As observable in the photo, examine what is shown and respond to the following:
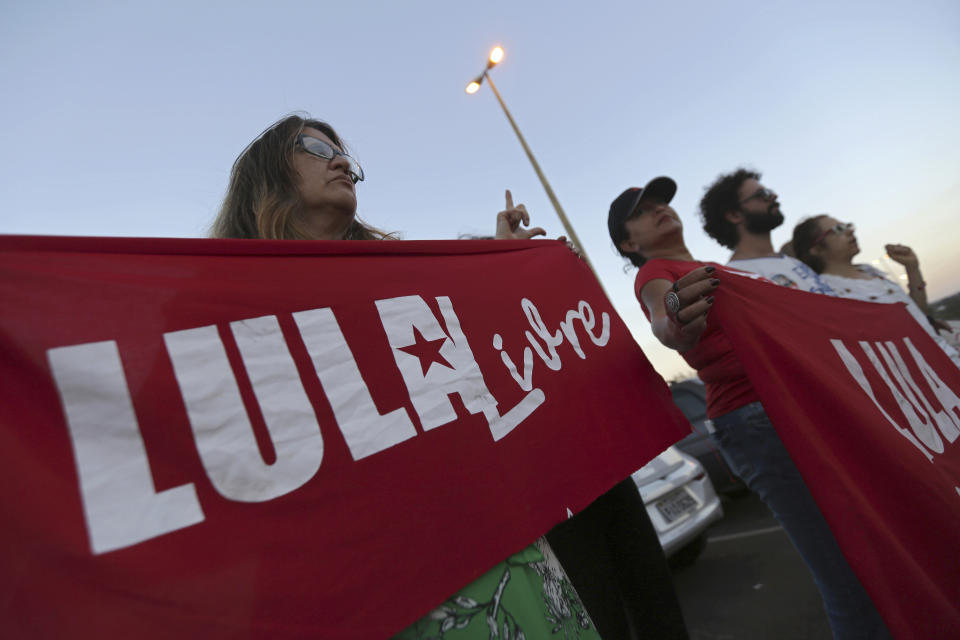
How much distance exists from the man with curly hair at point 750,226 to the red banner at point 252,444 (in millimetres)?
1647

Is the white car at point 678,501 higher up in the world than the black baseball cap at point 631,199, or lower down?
lower down

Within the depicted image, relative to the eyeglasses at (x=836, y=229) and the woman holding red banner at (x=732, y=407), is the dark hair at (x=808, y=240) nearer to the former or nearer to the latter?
the eyeglasses at (x=836, y=229)

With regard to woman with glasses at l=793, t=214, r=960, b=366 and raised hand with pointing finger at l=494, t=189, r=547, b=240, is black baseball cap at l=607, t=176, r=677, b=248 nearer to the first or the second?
raised hand with pointing finger at l=494, t=189, r=547, b=240

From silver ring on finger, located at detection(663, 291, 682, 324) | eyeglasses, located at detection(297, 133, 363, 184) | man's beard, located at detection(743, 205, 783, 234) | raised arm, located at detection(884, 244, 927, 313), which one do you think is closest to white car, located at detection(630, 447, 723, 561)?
man's beard, located at detection(743, 205, 783, 234)

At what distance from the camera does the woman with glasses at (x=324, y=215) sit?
999 mm

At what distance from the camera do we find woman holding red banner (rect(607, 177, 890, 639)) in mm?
1597

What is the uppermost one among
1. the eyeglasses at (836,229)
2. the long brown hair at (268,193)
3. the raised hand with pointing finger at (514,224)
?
the long brown hair at (268,193)

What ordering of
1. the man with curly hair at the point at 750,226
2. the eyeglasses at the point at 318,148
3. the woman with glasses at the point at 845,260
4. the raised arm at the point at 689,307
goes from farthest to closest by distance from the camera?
the woman with glasses at the point at 845,260 < the man with curly hair at the point at 750,226 < the eyeglasses at the point at 318,148 < the raised arm at the point at 689,307

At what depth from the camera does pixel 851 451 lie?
1.54m

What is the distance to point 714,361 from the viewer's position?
1.91 metres

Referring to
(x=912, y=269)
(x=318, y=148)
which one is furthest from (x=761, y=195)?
(x=318, y=148)

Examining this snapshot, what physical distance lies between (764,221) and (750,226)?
0.07m

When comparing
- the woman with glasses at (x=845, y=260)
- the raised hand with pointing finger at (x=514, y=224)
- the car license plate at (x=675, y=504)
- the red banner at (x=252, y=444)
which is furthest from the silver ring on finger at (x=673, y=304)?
the car license plate at (x=675, y=504)

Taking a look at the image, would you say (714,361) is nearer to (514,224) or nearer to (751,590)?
(514,224)
